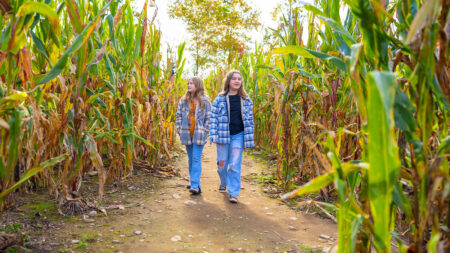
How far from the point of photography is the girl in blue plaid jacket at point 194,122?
3834 millimetres

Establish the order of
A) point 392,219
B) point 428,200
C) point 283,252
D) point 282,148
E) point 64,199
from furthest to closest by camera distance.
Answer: point 282,148
point 64,199
point 283,252
point 392,219
point 428,200

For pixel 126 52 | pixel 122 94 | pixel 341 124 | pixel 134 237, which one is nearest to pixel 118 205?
pixel 134 237

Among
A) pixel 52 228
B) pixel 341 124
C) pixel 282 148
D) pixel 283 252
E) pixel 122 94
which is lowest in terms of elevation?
pixel 283 252

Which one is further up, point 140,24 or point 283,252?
point 140,24

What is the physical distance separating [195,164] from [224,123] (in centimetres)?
61

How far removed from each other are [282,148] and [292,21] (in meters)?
1.40

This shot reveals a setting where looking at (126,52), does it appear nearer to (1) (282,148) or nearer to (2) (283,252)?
(1) (282,148)

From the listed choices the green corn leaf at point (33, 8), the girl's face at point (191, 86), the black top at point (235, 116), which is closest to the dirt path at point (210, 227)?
the black top at point (235, 116)

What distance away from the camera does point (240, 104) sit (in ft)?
12.4

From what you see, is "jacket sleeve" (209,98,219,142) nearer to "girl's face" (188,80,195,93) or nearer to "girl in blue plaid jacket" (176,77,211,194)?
"girl in blue plaid jacket" (176,77,211,194)

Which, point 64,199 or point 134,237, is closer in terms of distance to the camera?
point 134,237

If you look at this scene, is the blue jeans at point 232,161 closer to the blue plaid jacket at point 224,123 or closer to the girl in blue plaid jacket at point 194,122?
the blue plaid jacket at point 224,123

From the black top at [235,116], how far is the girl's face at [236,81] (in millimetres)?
138

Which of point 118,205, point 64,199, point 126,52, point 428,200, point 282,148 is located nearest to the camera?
point 428,200
